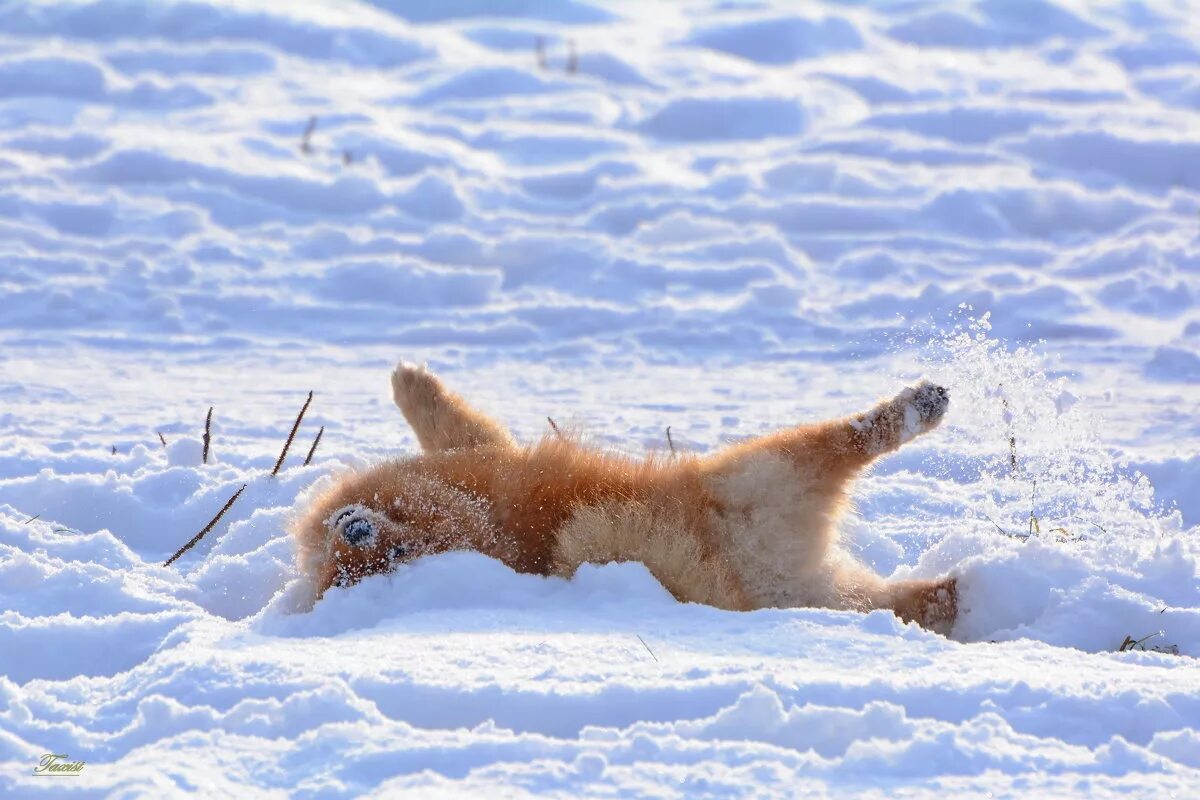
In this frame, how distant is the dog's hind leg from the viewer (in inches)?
182

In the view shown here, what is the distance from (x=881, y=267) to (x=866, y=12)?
6.60 meters

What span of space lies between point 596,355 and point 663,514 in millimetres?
3914

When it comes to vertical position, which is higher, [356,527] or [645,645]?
[356,527]

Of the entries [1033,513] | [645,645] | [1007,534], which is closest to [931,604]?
[1007,534]

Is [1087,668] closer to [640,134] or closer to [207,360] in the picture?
[207,360]

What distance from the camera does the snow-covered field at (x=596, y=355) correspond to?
2480mm

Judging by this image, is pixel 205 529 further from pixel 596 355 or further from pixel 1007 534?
pixel 596 355

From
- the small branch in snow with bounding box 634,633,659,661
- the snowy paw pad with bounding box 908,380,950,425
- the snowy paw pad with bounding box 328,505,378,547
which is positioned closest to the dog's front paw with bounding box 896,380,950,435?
the snowy paw pad with bounding box 908,380,950,425

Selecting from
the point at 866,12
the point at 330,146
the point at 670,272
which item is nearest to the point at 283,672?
the point at 670,272

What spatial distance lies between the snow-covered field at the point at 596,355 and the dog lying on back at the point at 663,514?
0.12 m

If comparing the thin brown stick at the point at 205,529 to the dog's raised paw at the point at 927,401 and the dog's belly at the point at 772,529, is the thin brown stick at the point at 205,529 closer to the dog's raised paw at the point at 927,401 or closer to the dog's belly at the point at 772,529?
the dog's belly at the point at 772,529

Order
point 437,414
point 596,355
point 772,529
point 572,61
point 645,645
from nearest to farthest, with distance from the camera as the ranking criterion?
point 645,645 → point 772,529 → point 437,414 → point 596,355 → point 572,61

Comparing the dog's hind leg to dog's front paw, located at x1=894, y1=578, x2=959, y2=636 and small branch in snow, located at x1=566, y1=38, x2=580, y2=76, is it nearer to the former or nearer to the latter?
dog's front paw, located at x1=894, y1=578, x2=959, y2=636

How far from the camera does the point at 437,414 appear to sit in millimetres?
4664
